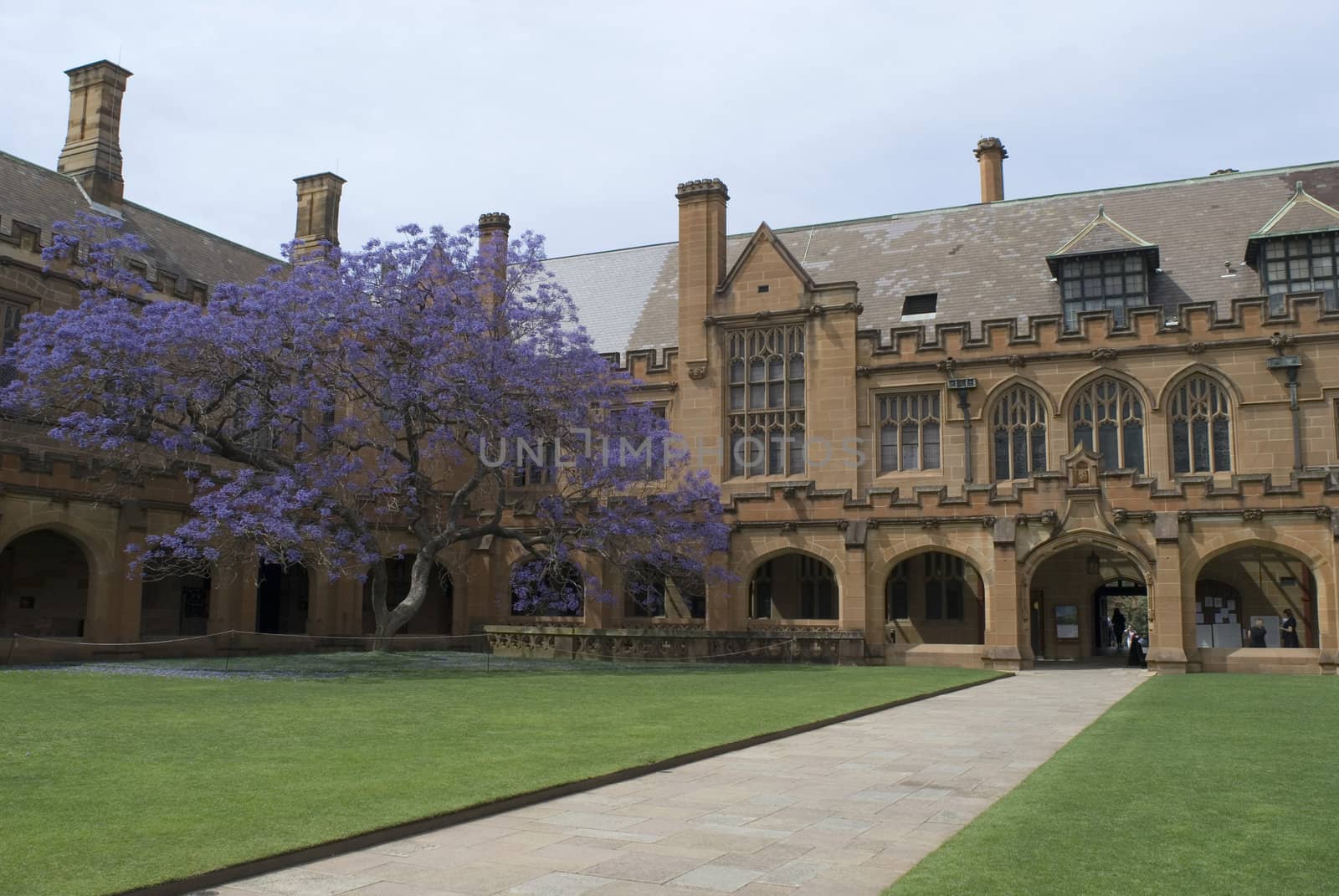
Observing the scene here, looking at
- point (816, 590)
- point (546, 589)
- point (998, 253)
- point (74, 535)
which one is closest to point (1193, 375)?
point (998, 253)

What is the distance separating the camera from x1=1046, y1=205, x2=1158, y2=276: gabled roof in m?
33.4

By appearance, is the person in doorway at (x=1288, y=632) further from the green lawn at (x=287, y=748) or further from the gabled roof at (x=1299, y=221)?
the green lawn at (x=287, y=748)

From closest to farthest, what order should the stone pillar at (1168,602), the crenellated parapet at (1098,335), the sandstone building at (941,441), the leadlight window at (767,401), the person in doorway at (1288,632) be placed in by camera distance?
the stone pillar at (1168,602)
the sandstone building at (941,441)
the person in doorway at (1288,632)
the crenellated parapet at (1098,335)
the leadlight window at (767,401)

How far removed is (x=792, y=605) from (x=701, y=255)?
1101 centimetres

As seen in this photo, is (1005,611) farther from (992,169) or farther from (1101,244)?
(992,169)

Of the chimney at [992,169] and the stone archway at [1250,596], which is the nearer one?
the stone archway at [1250,596]

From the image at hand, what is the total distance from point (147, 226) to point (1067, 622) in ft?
98.0

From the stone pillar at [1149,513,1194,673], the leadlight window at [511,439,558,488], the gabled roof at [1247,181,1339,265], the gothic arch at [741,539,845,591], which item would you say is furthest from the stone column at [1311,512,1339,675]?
the leadlight window at [511,439,558,488]

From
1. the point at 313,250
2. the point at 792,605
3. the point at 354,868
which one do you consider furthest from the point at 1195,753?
the point at 313,250

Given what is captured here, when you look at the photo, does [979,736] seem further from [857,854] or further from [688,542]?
[688,542]

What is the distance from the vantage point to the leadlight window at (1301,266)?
104 feet

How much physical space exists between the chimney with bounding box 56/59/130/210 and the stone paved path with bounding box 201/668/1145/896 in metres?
31.3

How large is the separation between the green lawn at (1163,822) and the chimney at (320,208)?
3542 cm

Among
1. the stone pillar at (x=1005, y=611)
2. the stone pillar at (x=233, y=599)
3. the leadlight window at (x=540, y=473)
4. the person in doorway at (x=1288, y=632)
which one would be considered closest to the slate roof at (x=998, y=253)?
the leadlight window at (x=540, y=473)
